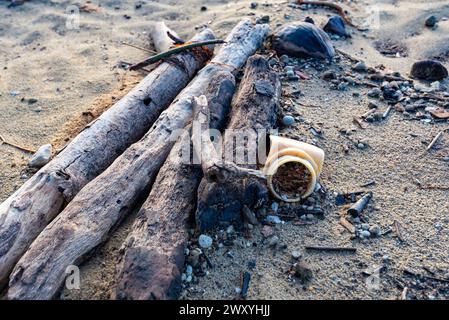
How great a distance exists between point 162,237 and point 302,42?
10.3 ft

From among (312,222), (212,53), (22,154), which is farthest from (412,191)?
(22,154)

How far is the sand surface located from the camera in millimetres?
2426

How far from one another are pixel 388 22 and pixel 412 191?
12.2 ft

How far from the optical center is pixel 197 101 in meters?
3.23

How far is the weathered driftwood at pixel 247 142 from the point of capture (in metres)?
2.50

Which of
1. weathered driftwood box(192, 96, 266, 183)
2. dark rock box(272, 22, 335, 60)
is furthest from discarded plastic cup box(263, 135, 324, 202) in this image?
dark rock box(272, 22, 335, 60)

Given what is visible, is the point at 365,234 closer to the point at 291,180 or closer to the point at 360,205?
the point at 360,205

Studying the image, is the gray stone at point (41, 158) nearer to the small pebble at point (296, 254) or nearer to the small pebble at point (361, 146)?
the small pebble at point (296, 254)

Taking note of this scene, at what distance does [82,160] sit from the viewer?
3012mm

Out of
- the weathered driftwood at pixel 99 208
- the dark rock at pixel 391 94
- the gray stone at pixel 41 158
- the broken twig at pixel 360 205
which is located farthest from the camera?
the dark rock at pixel 391 94

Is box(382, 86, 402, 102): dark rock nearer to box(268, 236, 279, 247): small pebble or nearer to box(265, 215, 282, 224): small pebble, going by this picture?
box(265, 215, 282, 224): small pebble

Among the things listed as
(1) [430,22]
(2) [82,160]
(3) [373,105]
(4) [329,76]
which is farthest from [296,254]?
(1) [430,22]

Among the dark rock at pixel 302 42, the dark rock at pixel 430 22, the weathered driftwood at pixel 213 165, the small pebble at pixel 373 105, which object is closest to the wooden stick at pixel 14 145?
the weathered driftwood at pixel 213 165

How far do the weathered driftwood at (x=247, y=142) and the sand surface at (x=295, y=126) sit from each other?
0.21m
